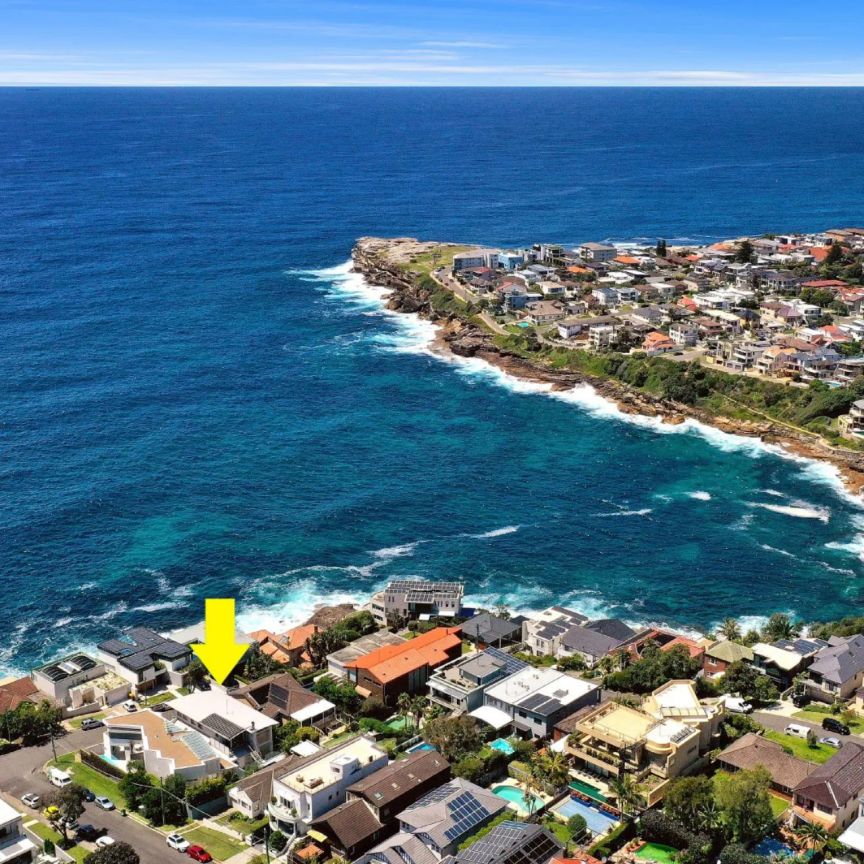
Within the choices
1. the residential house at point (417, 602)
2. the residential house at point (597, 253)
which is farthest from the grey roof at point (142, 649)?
the residential house at point (597, 253)

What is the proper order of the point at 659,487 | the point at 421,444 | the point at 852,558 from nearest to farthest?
the point at 852,558
the point at 659,487
the point at 421,444

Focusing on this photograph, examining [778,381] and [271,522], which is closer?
[271,522]

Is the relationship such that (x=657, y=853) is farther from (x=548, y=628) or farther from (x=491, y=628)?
(x=491, y=628)

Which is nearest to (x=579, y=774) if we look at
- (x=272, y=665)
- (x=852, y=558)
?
(x=272, y=665)

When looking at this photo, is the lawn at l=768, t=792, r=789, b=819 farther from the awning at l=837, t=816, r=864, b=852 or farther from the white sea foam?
the white sea foam

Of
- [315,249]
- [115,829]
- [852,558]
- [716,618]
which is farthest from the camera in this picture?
[315,249]

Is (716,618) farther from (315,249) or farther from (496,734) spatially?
(315,249)

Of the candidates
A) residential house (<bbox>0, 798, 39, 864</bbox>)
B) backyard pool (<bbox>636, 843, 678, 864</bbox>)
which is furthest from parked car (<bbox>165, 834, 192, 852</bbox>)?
backyard pool (<bbox>636, 843, 678, 864</bbox>)

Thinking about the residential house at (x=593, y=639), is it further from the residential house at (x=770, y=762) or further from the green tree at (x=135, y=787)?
the green tree at (x=135, y=787)
